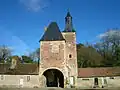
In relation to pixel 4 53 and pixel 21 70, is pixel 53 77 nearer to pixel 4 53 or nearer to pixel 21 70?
pixel 21 70

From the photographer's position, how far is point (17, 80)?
35.9m

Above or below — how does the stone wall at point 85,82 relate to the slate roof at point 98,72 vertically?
below

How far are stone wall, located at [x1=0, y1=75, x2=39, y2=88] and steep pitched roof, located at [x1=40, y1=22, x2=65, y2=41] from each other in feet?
23.0

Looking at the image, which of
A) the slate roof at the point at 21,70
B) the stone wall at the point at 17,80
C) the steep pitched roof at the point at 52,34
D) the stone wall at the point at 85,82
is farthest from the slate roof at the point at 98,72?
the slate roof at the point at 21,70

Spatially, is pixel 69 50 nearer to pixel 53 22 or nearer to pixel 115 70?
pixel 53 22

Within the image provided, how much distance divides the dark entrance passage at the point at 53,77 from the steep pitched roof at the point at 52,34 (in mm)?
6284

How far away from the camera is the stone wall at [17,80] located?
3559 cm

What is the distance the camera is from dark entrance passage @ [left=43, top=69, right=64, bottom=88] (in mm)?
39000

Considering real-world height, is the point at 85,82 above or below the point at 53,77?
below

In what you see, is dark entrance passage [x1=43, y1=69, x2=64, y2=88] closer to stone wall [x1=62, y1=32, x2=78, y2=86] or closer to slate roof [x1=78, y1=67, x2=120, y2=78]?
stone wall [x1=62, y1=32, x2=78, y2=86]

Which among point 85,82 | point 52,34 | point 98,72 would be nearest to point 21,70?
point 52,34

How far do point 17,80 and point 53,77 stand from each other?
724cm

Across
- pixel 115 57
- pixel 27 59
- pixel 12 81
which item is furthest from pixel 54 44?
pixel 27 59

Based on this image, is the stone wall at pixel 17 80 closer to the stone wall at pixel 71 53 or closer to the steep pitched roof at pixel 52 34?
the stone wall at pixel 71 53
